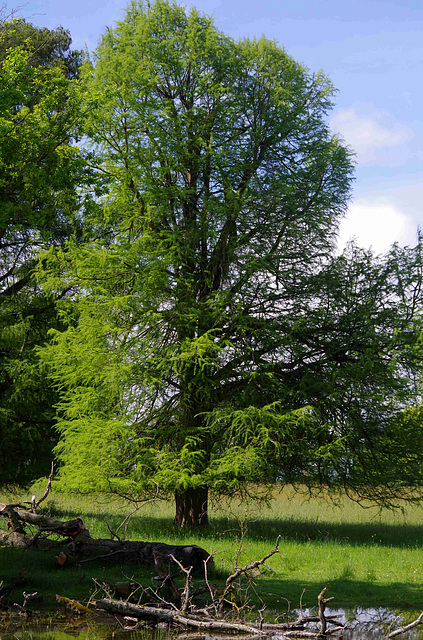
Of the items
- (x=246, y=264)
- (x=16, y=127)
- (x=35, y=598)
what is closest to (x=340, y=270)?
(x=246, y=264)

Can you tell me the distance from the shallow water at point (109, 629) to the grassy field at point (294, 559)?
2.68 feet

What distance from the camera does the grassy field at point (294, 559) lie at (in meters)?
9.86

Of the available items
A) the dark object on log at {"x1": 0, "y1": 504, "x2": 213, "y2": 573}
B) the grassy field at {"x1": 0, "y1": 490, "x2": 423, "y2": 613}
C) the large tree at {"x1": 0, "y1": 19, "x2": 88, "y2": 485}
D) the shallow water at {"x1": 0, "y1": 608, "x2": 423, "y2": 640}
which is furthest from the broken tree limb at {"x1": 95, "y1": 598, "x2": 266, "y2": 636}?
the large tree at {"x1": 0, "y1": 19, "x2": 88, "y2": 485}

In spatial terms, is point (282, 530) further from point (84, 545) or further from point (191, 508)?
point (84, 545)

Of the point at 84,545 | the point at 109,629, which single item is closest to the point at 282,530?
the point at 84,545

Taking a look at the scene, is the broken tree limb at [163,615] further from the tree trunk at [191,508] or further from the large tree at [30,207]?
the tree trunk at [191,508]

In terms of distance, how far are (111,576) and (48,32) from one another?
68.3 feet

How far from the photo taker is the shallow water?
759 centimetres

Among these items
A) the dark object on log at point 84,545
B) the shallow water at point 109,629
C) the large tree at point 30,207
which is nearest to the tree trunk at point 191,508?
the large tree at point 30,207

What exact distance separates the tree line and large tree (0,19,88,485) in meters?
0.31

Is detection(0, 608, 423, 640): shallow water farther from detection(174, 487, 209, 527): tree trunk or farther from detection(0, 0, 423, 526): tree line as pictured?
detection(174, 487, 209, 527): tree trunk

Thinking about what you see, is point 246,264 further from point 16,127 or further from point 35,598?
point 35,598

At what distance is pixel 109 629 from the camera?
26.4ft

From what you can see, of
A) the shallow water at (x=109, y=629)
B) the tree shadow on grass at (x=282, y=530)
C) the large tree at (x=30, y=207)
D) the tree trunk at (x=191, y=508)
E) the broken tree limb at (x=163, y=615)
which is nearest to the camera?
the shallow water at (x=109, y=629)
